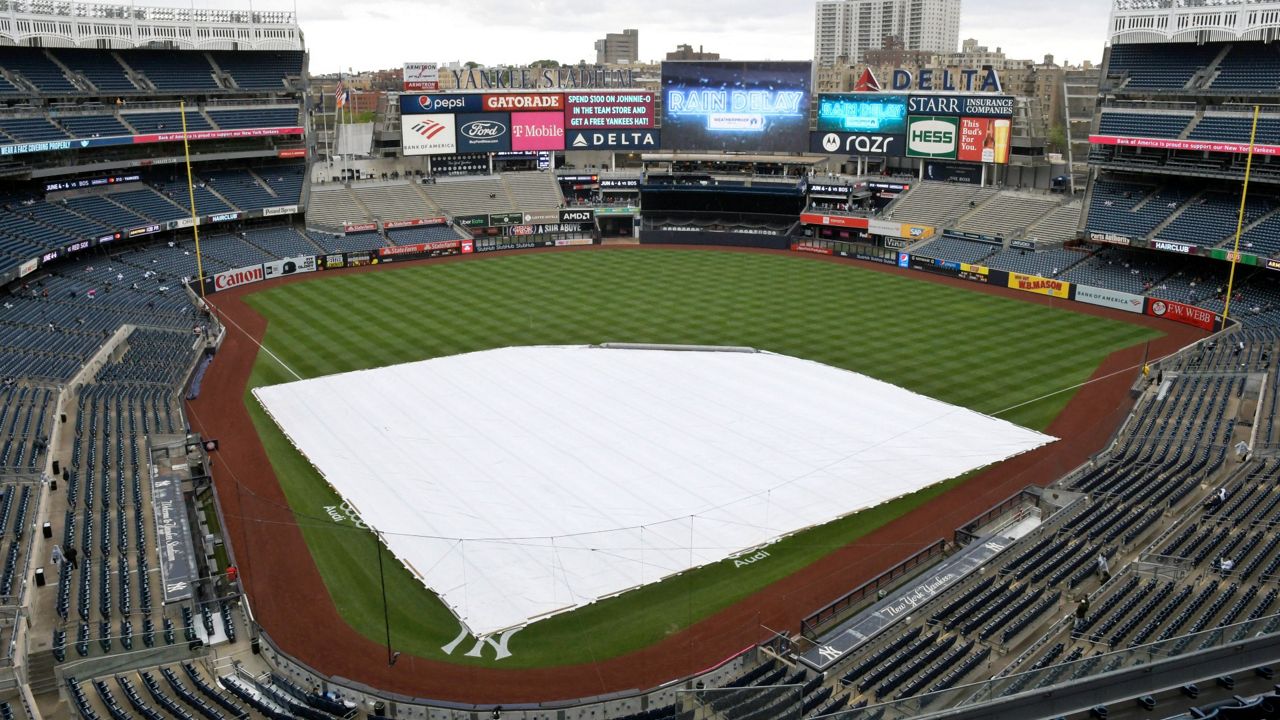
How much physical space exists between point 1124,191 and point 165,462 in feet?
199

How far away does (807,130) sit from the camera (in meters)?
80.3

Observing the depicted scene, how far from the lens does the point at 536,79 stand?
3396 inches

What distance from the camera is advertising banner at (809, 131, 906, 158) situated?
78.9 meters

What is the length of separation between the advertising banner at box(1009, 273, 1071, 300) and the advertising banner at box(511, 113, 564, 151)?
133 ft

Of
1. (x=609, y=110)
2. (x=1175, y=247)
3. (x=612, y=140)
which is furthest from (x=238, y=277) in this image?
(x=1175, y=247)

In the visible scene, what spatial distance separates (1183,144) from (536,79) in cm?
5217

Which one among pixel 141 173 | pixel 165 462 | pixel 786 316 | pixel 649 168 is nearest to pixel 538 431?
pixel 165 462

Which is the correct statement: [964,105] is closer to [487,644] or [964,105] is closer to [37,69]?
[487,644]

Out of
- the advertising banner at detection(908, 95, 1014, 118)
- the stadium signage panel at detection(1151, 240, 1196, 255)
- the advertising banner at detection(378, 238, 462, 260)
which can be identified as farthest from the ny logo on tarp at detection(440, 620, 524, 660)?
the advertising banner at detection(908, 95, 1014, 118)

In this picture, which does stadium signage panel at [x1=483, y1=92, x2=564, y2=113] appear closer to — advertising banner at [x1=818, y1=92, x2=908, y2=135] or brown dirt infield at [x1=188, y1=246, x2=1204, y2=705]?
advertising banner at [x1=818, y1=92, x2=908, y2=135]

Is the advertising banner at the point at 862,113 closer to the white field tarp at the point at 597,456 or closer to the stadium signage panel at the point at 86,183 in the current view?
the white field tarp at the point at 597,456

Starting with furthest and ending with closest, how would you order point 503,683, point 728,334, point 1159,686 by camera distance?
1. point 728,334
2. point 503,683
3. point 1159,686

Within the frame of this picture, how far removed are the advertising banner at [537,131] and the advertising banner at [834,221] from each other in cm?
2255

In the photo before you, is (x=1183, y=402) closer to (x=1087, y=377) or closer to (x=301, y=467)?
(x=1087, y=377)
